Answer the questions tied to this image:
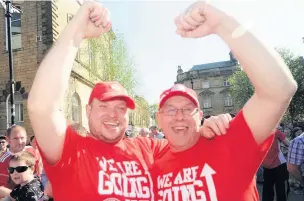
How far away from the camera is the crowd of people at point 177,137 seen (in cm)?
185

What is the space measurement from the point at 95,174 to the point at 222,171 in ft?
2.74

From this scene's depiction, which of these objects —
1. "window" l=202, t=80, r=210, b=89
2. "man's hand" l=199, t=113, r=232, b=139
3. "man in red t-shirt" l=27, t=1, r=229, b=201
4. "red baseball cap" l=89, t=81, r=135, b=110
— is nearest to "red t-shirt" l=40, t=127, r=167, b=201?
"man in red t-shirt" l=27, t=1, r=229, b=201

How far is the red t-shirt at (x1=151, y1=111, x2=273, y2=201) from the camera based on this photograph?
1.98 meters

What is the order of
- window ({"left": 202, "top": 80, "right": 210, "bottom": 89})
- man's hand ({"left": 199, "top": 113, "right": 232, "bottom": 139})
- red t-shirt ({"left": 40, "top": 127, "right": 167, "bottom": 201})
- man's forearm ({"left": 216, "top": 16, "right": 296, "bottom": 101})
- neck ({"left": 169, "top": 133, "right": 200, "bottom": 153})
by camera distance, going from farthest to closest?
window ({"left": 202, "top": 80, "right": 210, "bottom": 89}), neck ({"left": 169, "top": 133, "right": 200, "bottom": 153}), man's hand ({"left": 199, "top": 113, "right": 232, "bottom": 139}), red t-shirt ({"left": 40, "top": 127, "right": 167, "bottom": 201}), man's forearm ({"left": 216, "top": 16, "right": 296, "bottom": 101})

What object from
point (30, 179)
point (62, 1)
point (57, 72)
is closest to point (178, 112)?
point (57, 72)

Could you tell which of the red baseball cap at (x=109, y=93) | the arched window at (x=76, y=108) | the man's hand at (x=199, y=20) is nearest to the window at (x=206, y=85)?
the arched window at (x=76, y=108)

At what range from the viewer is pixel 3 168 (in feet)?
16.0

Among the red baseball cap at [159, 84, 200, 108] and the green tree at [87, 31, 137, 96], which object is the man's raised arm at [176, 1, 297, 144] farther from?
the green tree at [87, 31, 137, 96]

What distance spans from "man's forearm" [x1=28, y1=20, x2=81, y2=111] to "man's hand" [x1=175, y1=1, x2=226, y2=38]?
71cm

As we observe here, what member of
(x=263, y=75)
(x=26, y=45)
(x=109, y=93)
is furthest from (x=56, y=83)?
(x=26, y=45)

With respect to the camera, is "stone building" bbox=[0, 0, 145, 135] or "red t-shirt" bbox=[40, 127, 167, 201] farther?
"stone building" bbox=[0, 0, 145, 135]

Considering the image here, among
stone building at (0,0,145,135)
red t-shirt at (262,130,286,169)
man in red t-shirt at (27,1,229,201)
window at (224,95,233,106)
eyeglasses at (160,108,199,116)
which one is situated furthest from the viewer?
window at (224,95,233,106)

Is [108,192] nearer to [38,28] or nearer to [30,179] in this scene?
[30,179]

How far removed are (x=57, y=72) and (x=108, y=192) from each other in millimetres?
836
